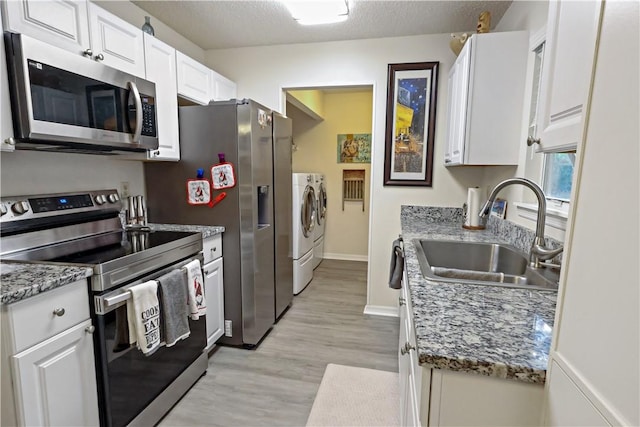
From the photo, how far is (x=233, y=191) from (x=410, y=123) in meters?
1.63

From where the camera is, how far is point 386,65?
2.82 meters

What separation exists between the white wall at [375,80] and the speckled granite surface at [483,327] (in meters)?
1.68

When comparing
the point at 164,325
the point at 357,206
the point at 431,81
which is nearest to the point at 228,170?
the point at 164,325

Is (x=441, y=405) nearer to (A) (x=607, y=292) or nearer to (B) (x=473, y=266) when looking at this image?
(A) (x=607, y=292)

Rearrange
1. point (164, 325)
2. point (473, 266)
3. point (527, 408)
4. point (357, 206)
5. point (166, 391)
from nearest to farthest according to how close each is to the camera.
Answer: point (527, 408)
point (164, 325)
point (166, 391)
point (473, 266)
point (357, 206)

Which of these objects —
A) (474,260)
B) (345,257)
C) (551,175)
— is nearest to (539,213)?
(551,175)

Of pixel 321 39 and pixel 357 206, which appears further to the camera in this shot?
pixel 357 206

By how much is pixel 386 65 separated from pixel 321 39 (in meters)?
0.61

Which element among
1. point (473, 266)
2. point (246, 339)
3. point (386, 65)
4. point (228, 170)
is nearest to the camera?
point (473, 266)

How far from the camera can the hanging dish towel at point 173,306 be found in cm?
160

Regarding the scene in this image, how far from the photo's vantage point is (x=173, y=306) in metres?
1.66

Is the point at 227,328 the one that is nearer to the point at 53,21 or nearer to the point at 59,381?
the point at 59,381

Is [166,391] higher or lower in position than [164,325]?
lower

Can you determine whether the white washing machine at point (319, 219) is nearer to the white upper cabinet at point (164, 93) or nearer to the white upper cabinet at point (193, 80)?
the white upper cabinet at point (193, 80)
